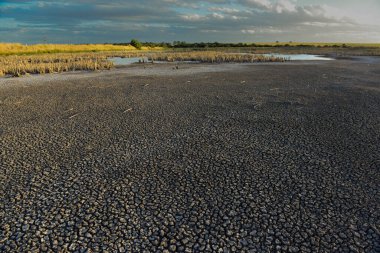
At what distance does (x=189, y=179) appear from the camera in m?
5.52

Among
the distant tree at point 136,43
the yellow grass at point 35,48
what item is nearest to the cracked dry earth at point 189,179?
the yellow grass at point 35,48

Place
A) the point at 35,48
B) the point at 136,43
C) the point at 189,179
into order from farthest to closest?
the point at 136,43, the point at 35,48, the point at 189,179

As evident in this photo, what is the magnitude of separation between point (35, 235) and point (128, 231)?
4.02 ft

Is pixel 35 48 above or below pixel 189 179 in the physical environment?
above

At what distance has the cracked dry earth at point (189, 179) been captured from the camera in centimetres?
384

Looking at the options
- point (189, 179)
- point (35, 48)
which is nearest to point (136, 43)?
point (35, 48)

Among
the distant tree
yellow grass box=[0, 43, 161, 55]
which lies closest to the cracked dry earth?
yellow grass box=[0, 43, 161, 55]

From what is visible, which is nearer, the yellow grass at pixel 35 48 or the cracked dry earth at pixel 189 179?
the cracked dry earth at pixel 189 179

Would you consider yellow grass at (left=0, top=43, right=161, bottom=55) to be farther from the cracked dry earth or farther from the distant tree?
the cracked dry earth

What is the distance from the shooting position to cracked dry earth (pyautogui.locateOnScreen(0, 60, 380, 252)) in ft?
12.6

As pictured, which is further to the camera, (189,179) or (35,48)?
(35,48)

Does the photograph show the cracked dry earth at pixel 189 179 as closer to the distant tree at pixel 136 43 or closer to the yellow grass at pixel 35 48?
the yellow grass at pixel 35 48

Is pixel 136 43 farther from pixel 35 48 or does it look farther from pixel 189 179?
pixel 189 179

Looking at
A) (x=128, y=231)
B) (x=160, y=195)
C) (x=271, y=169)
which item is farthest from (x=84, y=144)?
(x=271, y=169)
